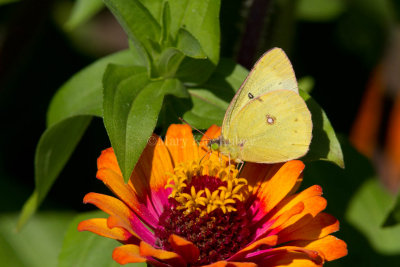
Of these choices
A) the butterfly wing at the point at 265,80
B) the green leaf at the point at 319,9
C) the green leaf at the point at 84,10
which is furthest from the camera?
the green leaf at the point at 319,9

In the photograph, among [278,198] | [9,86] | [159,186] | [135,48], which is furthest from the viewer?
[9,86]

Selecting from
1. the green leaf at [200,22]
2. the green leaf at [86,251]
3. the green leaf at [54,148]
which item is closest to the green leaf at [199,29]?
the green leaf at [200,22]

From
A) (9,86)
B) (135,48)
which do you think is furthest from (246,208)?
(9,86)

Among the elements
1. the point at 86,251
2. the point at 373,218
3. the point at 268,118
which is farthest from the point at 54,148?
the point at 373,218

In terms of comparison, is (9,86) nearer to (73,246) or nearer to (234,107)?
(73,246)

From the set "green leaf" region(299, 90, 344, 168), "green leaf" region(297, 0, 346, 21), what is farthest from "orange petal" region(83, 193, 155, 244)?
"green leaf" region(297, 0, 346, 21)

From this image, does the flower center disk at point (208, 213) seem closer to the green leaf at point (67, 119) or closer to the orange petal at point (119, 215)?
the orange petal at point (119, 215)

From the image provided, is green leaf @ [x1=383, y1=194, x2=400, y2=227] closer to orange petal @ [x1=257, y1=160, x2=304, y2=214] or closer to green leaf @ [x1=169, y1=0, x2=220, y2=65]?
orange petal @ [x1=257, y1=160, x2=304, y2=214]
